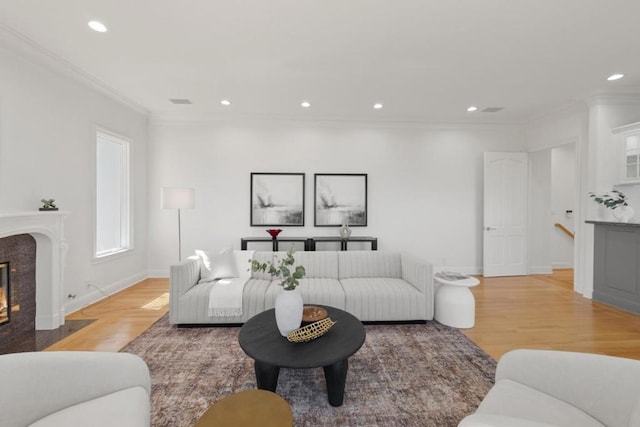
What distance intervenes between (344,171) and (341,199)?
53 centimetres

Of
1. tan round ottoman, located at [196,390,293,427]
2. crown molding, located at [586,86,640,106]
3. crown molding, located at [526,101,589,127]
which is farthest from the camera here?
crown molding, located at [526,101,589,127]

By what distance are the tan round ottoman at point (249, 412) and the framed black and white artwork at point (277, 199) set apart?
416cm

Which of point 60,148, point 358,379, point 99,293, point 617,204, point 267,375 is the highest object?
point 60,148

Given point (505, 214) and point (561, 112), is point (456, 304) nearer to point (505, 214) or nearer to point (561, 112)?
point (505, 214)

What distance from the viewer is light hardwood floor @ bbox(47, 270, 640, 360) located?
2859mm

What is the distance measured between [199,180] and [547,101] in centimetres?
583

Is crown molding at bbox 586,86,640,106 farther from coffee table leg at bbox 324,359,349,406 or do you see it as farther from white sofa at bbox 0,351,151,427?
white sofa at bbox 0,351,151,427

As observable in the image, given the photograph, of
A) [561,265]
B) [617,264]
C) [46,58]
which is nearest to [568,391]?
[617,264]

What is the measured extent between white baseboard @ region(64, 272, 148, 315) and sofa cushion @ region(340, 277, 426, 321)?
11.0ft

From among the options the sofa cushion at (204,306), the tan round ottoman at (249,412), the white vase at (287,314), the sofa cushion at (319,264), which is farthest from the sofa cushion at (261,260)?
the tan round ottoman at (249,412)

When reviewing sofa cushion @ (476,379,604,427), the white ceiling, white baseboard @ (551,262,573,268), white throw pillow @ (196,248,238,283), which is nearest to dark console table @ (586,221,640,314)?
the white ceiling

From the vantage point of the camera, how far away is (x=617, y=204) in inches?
162

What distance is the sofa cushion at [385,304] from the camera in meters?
3.26

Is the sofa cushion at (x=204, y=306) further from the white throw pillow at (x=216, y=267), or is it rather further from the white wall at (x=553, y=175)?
the white wall at (x=553, y=175)
